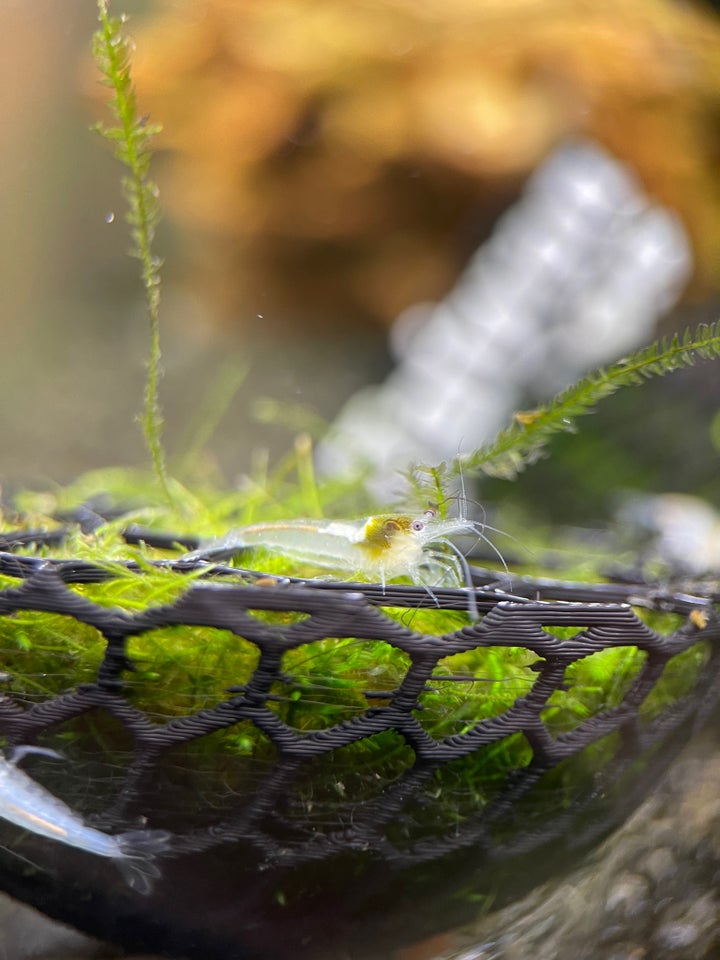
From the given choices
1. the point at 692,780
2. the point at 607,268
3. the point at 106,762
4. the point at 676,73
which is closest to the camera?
the point at 106,762

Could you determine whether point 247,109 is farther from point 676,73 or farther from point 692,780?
point 692,780

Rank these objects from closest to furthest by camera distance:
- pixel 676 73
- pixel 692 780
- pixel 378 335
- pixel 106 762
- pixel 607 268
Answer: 1. pixel 106 762
2. pixel 692 780
3. pixel 676 73
4. pixel 607 268
5. pixel 378 335

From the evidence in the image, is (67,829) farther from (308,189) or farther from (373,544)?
(308,189)

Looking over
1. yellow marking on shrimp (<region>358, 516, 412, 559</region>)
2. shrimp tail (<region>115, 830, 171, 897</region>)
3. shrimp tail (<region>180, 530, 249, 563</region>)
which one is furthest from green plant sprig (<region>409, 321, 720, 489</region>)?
shrimp tail (<region>115, 830, 171, 897</region>)

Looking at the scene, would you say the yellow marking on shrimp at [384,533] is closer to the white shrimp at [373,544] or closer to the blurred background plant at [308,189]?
the white shrimp at [373,544]

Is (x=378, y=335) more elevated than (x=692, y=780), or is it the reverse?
(x=378, y=335)

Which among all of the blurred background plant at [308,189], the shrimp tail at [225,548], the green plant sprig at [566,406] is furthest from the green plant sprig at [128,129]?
the blurred background plant at [308,189]

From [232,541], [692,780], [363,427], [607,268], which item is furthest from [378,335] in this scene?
[692,780]

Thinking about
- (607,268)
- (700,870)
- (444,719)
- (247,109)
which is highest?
(247,109)

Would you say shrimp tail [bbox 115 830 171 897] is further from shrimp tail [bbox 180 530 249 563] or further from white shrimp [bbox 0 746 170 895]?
shrimp tail [bbox 180 530 249 563]
